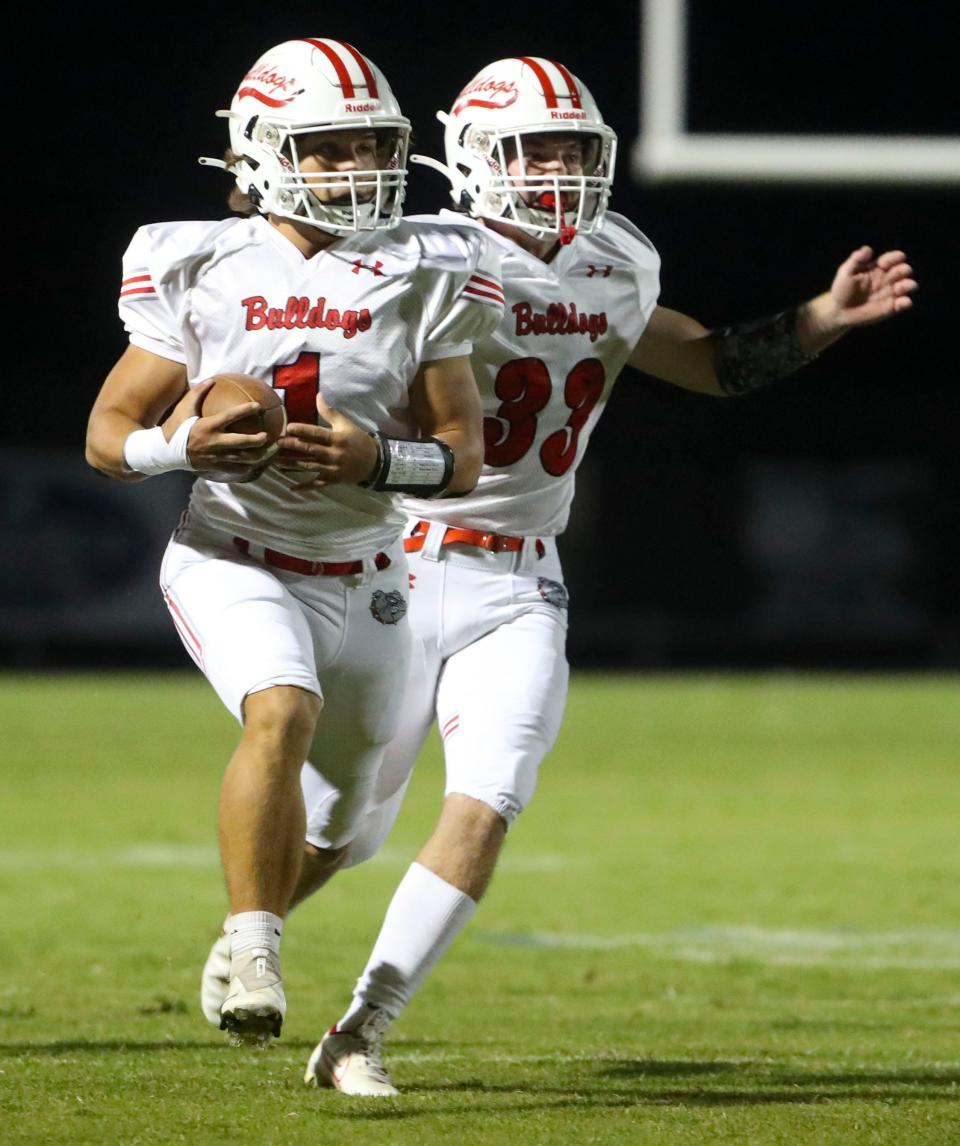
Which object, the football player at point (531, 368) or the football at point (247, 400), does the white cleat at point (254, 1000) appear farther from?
the football at point (247, 400)

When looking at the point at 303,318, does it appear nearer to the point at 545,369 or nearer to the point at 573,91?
the point at 545,369

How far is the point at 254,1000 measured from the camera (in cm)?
294

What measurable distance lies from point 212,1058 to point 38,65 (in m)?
13.9

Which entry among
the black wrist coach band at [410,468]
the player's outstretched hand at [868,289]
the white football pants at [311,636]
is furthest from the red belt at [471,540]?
the player's outstretched hand at [868,289]

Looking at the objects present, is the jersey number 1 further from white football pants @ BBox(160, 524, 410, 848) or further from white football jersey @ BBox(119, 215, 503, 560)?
white football pants @ BBox(160, 524, 410, 848)

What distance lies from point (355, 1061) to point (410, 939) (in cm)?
23

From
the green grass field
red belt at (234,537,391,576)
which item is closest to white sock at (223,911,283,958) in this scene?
the green grass field

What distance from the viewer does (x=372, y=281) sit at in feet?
11.1

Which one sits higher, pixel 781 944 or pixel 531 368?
pixel 531 368

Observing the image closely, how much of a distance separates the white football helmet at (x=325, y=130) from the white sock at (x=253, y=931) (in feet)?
3.82

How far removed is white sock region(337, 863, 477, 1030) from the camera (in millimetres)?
3359

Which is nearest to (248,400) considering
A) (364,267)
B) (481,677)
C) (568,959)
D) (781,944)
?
(364,267)

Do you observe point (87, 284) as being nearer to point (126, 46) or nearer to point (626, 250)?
point (126, 46)

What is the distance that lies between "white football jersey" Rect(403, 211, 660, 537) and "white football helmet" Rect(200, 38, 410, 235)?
1.07ft
